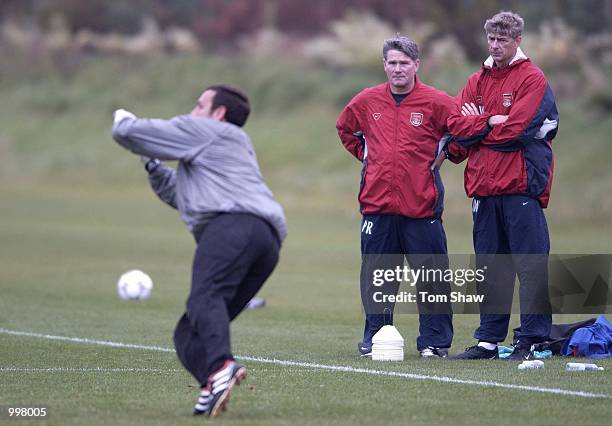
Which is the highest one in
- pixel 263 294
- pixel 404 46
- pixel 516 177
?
pixel 404 46

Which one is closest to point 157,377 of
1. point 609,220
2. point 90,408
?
point 90,408

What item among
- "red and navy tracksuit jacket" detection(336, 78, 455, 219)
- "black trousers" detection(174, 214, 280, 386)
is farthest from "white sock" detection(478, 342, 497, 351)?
"black trousers" detection(174, 214, 280, 386)

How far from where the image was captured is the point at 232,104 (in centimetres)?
785

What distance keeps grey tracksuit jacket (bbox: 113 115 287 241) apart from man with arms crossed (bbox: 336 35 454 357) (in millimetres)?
2714

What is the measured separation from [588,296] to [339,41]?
33.5m

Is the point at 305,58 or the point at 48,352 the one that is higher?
the point at 305,58

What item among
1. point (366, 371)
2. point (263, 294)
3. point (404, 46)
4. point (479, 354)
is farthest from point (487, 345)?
point (263, 294)

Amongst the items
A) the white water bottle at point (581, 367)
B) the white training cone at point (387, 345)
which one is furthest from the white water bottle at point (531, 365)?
the white training cone at point (387, 345)

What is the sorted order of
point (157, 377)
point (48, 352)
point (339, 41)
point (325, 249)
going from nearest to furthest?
point (157, 377) → point (48, 352) → point (325, 249) → point (339, 41)

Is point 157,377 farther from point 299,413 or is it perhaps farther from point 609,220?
point 609,220

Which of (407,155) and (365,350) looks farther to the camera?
(365,350)

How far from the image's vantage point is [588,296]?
508 inches

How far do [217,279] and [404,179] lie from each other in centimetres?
315

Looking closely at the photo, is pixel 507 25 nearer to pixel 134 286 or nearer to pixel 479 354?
pixel 479 354
